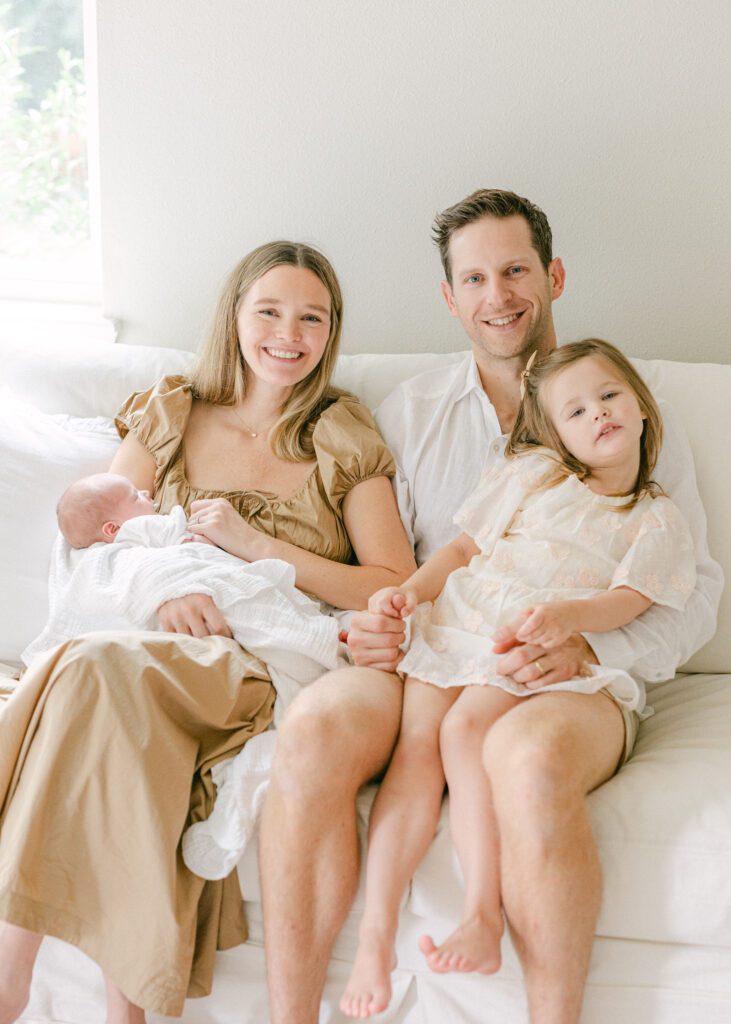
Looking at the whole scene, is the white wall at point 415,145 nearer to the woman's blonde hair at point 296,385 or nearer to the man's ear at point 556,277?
the man's ear at point 556,277

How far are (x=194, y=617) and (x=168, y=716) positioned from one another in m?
0.24

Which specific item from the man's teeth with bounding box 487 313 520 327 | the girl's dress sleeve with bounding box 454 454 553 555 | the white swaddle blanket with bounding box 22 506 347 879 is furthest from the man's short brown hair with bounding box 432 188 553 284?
the white swaddle blanket with bounding box 22 506 347 879

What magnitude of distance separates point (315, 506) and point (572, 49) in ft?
3.87

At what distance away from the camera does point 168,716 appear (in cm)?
150

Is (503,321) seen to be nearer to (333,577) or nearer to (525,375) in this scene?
(525,375)

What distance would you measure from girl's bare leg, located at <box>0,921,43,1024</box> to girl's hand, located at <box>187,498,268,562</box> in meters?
0.70

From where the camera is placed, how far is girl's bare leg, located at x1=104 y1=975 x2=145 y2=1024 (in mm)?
1449

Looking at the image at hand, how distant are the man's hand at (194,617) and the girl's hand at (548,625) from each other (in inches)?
18.8

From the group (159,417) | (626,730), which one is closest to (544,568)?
(626,730)

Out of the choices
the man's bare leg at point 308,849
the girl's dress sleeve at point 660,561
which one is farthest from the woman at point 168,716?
the girl's dress sleeve at point 660,561

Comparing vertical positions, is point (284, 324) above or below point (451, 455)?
above

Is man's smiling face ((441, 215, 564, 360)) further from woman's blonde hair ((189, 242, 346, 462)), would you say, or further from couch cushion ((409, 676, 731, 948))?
couch cushion ((409, 676, 731, 948))

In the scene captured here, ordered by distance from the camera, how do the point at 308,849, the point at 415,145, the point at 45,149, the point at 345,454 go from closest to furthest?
the point at 308,849 < the point at 345,454 < the point at 415,145 < the point at 45,149

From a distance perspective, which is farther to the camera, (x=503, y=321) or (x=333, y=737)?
(x=503, y=321)
